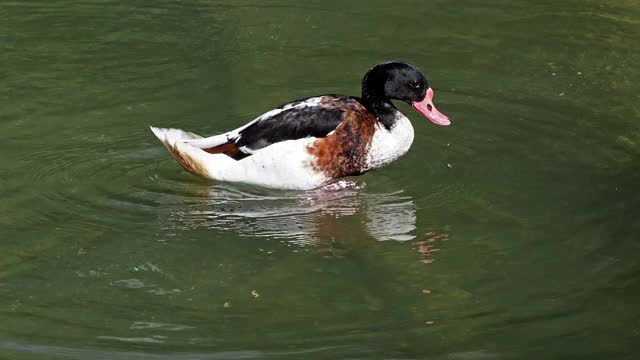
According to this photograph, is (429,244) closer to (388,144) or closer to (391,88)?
(388,144)

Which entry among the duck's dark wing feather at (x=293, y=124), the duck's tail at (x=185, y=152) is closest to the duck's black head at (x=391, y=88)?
the duck's dark wing feather at (x=293, y=124)

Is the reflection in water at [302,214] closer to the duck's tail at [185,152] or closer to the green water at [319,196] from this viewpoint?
the green water at [319,196]

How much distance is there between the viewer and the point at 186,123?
9.22m

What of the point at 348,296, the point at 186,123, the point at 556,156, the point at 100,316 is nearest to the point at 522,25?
the point at 556,156

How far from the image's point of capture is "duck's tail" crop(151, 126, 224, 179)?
8.13 meters

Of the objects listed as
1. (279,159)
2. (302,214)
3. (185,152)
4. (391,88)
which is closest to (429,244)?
(302,214)

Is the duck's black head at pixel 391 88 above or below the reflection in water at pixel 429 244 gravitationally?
above

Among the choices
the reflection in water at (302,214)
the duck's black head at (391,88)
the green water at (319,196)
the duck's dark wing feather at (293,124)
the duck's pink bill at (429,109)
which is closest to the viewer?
the green water at (319,196)

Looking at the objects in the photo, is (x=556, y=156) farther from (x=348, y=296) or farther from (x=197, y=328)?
(x=197, y=328)

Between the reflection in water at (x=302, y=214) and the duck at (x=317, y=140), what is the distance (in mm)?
145

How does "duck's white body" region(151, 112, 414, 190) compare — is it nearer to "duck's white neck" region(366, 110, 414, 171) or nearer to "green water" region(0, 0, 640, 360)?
"duck's white neck" region(366, 110, 414, 171)

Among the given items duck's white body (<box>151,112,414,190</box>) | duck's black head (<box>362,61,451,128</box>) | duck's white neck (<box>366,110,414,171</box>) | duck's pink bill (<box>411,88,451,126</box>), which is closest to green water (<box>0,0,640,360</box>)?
duck's white body (<box>151,112,414,190</box>)

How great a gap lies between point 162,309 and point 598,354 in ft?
7.58

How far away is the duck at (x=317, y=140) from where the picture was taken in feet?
25.7
